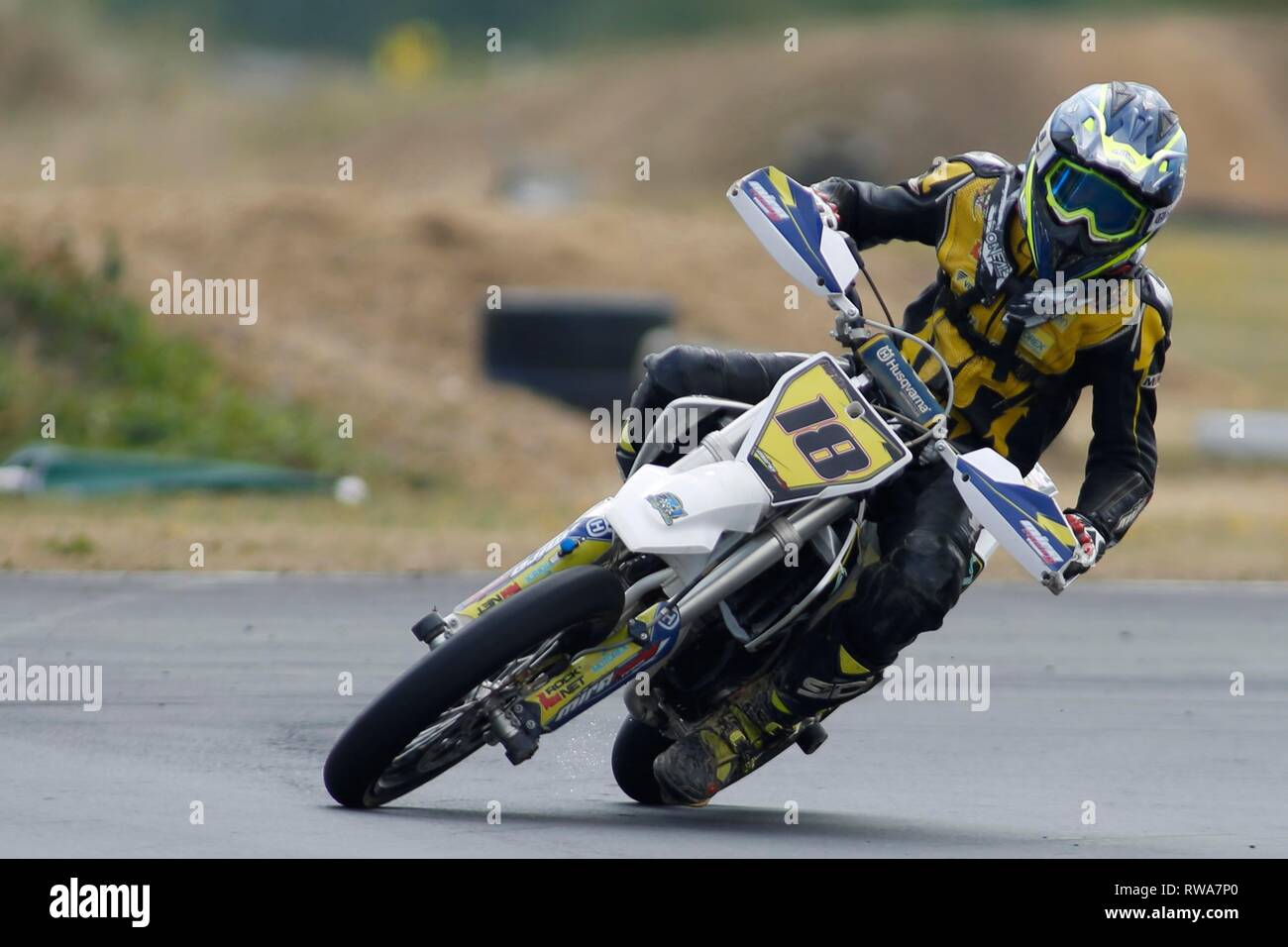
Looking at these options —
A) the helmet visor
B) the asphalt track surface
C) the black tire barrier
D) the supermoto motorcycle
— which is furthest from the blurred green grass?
the helmet visor

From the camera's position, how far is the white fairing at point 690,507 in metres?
4.72

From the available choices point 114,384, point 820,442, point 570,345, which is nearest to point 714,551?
point 820,442

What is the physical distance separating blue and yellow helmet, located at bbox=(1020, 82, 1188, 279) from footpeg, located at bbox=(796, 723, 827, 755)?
1.40 m

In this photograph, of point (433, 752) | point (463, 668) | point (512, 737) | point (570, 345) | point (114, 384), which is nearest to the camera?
point (463, 668)

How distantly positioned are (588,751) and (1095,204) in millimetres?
2378

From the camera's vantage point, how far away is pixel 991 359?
542 centimetres

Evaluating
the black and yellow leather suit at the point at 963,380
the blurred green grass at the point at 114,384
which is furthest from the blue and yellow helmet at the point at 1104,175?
the blurred green grass at the point at 114,384

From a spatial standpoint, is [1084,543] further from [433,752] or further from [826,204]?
[433,752]

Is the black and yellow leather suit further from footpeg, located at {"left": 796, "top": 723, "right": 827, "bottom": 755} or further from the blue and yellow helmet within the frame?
footpeg, located at {"left": 796, "top": 723, "right": 827, "bottom": 755}

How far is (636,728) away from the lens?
18.3ft

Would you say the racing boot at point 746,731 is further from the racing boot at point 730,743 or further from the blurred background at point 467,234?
the blurred background at point 467,234

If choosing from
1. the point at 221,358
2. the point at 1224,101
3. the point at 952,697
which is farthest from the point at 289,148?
the point at 952,697

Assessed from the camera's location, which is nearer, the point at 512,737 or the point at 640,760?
the point at 512,737
